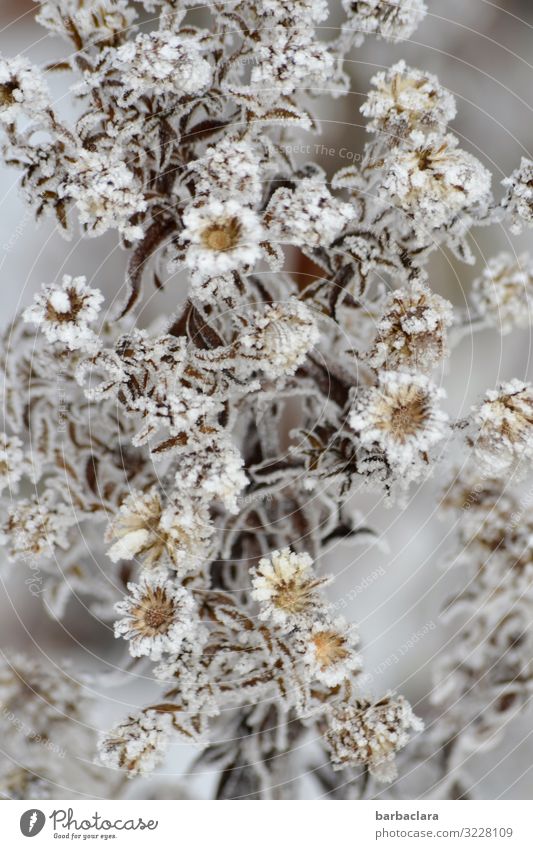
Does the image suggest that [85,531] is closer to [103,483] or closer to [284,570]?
[103,483]

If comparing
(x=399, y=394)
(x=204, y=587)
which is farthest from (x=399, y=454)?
(x=204, y=587)

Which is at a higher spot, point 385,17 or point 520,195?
point 385,17

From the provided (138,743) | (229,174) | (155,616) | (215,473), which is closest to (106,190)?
(229,174)

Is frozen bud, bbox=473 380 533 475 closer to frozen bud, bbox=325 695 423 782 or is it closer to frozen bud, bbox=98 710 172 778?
frozen bud, bbox=325 695 423 782

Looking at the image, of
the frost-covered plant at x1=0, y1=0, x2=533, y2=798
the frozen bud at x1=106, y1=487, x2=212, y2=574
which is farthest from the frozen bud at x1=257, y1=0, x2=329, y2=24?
the frozen bud at x1=106, y1=487, x2=212, y2=574

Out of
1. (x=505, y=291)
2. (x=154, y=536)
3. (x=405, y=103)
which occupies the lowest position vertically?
(x=154, y=536)

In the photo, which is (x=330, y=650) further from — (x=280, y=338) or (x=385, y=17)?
(x=385, y=17)
